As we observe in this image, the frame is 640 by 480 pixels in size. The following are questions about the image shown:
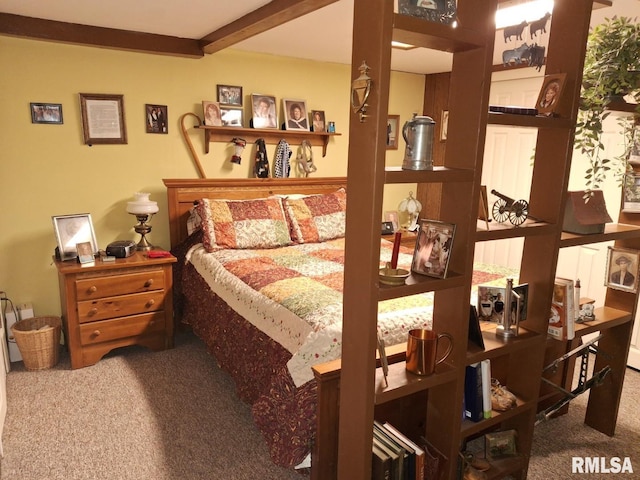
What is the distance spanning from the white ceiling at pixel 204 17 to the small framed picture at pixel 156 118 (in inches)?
20.0

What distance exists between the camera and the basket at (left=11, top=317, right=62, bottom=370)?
2789 mm

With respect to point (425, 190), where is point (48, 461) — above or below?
below

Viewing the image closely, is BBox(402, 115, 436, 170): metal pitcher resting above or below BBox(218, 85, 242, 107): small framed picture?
below

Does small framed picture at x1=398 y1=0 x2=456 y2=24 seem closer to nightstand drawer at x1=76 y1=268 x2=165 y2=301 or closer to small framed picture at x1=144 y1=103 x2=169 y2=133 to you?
nightstand drawer at x1=76 y1=268 x2=165 y2=301

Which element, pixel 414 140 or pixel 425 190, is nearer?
pixel 414 140

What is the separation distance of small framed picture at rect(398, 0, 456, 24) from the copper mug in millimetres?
945

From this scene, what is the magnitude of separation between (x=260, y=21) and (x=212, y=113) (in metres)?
1.14

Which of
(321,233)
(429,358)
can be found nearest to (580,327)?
(429,358)

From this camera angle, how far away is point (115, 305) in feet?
9.58

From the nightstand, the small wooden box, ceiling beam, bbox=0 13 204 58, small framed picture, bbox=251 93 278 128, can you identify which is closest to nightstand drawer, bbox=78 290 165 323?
the nightstand

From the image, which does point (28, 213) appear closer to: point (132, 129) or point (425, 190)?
point (132, 129)

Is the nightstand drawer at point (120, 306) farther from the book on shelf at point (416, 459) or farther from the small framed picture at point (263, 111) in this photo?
the book on shelf at point (416, 459)

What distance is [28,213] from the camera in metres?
3.01

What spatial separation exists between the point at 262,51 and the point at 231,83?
0.34 m
